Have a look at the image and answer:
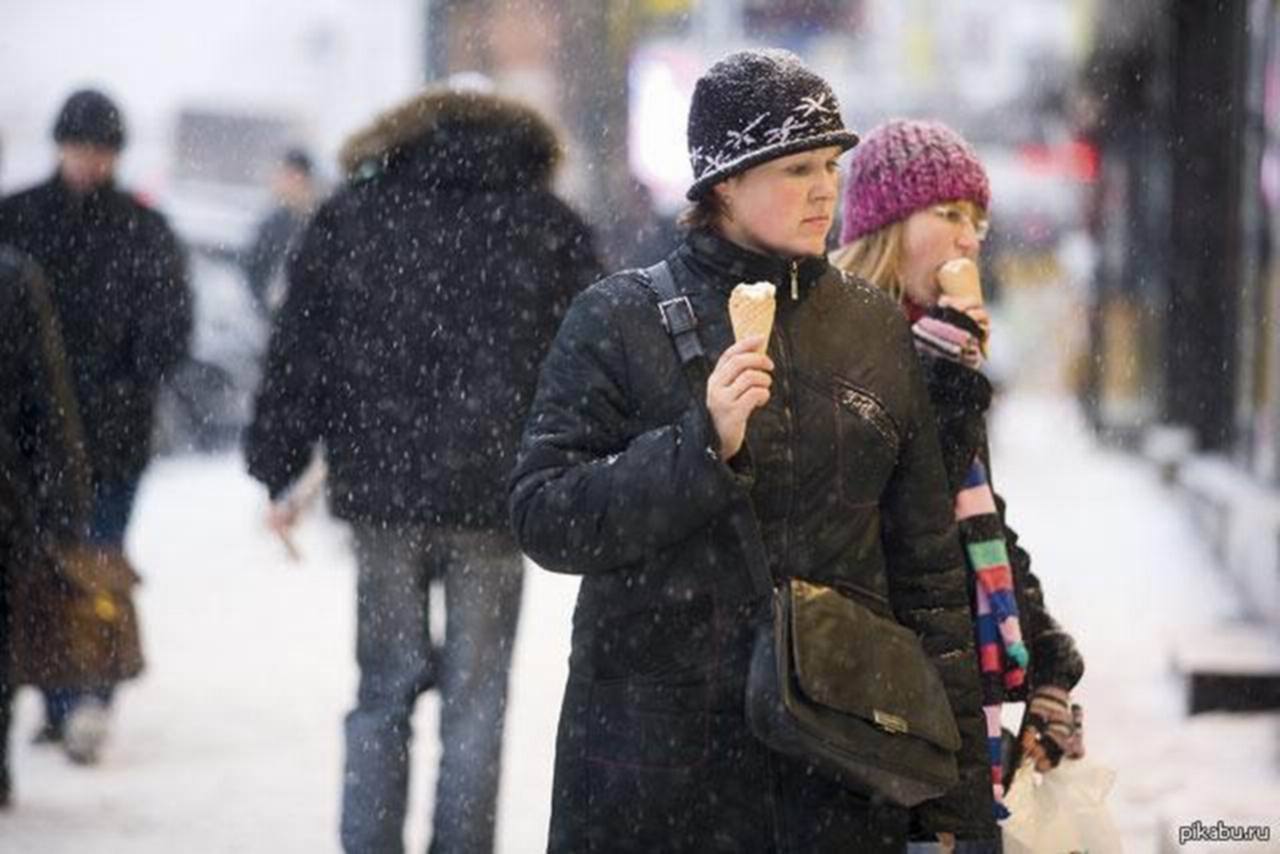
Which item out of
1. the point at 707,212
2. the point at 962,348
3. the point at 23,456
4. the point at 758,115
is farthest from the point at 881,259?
the point at 23,456

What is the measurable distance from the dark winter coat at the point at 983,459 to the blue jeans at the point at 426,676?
5.55 feet

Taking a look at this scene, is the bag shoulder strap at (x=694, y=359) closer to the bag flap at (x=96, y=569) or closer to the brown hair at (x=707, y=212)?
the brown hair at (x=707, y=212)

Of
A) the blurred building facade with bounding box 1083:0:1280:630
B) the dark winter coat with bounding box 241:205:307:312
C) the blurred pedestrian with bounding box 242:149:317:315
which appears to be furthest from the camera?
the dark winter coat with bounding box 241:205:307:312

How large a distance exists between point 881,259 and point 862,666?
114 cm

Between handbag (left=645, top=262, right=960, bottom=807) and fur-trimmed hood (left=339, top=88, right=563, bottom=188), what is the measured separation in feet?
7.59

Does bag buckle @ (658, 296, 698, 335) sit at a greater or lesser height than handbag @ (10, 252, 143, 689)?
greater

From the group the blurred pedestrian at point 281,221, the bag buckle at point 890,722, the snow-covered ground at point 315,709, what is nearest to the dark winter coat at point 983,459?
the bag buckle at point 890,722

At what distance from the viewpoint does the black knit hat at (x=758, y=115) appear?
3.89 metres

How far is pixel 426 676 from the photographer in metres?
6.05

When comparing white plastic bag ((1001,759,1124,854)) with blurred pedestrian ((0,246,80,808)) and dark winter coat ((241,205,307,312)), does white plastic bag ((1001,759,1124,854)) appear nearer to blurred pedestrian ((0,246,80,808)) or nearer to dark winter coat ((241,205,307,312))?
blurred pedestrian ((0,246,80,808))

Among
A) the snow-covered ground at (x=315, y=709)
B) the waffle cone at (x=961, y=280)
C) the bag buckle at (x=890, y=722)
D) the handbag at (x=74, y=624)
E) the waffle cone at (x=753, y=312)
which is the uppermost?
the waffle cone at (x=753, y=312)

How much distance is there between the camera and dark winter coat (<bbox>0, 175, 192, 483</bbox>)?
8.64 meters

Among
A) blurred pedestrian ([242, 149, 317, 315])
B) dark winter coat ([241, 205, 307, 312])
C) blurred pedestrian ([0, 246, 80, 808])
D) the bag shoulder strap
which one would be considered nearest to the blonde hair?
the bag shoulder strap

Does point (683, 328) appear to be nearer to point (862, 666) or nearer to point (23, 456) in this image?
point (862, 666)
